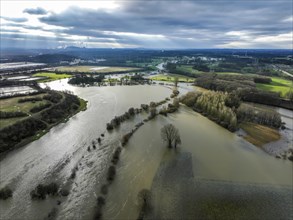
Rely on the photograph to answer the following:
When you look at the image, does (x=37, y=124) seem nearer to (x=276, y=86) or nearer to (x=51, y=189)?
(x=51, y=189)

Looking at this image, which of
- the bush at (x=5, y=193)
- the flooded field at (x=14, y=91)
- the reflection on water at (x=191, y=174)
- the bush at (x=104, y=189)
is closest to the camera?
the reflection on water at (x=191, y=174)

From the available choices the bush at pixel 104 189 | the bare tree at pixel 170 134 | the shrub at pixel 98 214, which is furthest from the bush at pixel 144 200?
the bare tree at pixel 170 134

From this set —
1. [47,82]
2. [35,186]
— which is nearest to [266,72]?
[47,82]

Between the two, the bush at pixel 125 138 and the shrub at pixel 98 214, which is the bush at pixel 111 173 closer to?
the shrub at pixel 98 214

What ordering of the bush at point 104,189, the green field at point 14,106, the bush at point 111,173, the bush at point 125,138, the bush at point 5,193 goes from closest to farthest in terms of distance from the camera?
the bush at point 5,193
the bush at point 104,189
the bush at point 111,173
the bush at point 125,138
the green field at point 14,106

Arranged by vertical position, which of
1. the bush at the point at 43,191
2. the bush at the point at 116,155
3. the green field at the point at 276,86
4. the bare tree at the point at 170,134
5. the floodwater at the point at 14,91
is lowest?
the green field at the point at 276,86

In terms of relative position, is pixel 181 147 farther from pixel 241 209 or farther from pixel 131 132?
pixel 241 209

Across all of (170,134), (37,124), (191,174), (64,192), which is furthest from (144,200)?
(37,124)

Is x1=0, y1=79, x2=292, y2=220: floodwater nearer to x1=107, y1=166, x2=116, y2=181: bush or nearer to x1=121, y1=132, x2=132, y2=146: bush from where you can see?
x1=107, y1=166, x2=116, y2=181: bush
